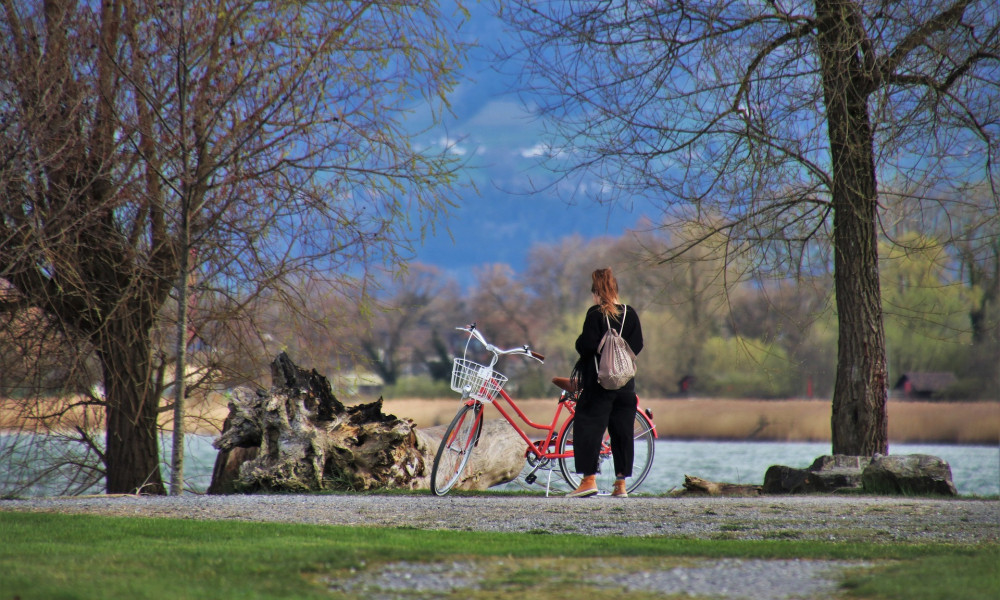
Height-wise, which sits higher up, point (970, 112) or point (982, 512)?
point (970, 112)

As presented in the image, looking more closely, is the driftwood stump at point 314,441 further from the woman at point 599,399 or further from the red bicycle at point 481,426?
the woman at point 599,399

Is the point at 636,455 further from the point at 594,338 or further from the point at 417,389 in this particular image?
the point at 417,389

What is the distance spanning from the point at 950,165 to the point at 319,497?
7275 mm

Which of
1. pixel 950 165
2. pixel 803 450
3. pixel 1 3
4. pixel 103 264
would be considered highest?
pixel 1 3

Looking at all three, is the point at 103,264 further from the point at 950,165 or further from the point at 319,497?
the point at 950,165

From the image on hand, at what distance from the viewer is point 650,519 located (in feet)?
21.3

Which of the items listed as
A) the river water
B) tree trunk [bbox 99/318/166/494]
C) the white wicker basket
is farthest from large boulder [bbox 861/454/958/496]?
the river water

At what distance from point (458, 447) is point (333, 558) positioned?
384 centimetres

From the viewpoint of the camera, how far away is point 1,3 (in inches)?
393

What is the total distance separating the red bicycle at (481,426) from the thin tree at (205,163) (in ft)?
8.62

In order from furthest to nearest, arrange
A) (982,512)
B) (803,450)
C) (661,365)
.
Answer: (661,365) → (803,450) → (982,512)

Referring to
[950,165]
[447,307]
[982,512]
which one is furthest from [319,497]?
[447,307]

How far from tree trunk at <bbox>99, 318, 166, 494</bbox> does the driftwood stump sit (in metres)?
1.60

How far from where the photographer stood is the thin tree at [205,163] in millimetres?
9438
